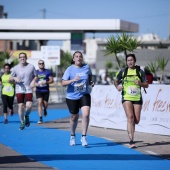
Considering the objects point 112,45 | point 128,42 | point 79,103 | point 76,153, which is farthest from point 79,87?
point 112,45

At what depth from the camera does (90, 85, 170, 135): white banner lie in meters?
15.1

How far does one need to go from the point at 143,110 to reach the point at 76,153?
4.70 metres

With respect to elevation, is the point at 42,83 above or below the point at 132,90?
below

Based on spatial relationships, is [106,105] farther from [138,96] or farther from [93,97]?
[138,96]

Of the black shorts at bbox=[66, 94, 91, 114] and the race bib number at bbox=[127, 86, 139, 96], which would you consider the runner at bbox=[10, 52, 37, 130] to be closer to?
the black shorts at bbox=[66, 94, 91, 114]

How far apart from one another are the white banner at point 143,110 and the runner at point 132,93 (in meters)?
2.54

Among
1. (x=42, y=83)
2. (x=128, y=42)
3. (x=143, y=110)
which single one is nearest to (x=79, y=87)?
(x=143, y=110)

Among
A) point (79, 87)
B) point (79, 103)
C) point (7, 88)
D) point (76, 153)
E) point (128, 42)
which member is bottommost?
point (76, 153)

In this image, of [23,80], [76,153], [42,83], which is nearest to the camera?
[76,153]

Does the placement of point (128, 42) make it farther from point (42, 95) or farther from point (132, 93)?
point (132, 93)

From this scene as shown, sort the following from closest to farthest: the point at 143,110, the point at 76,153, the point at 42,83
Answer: the point at 76,153 → the point at 143,110 → the point at 42,83

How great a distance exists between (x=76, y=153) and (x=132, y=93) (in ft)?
5.96

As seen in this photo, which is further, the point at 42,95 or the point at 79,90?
the point at 42,95

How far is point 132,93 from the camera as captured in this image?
12.5 metres
